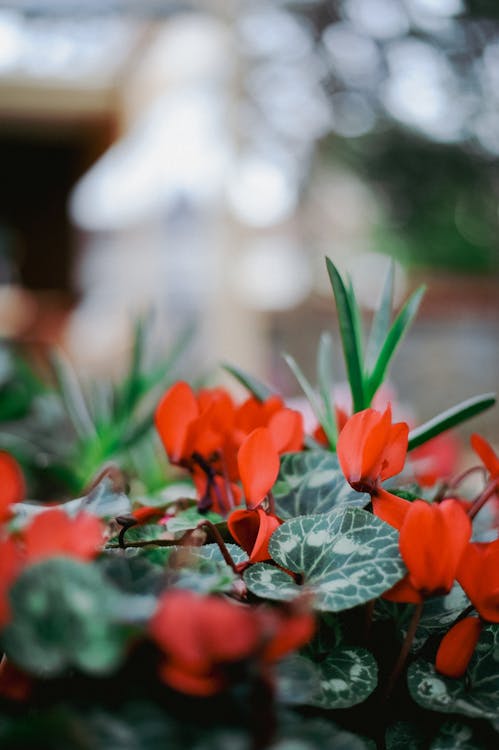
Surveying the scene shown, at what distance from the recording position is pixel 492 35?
7215mm

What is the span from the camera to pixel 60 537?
0.34 metres

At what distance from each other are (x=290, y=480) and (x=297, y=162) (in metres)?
8.02

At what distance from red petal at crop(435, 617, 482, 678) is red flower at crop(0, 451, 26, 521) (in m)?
0.22

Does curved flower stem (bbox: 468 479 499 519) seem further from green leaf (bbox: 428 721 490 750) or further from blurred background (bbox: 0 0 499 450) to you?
blurred background (bbox: 0 0 499 450)

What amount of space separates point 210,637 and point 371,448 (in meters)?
0.17

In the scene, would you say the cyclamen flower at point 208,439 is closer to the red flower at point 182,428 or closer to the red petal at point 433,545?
the red flower at point 182,428

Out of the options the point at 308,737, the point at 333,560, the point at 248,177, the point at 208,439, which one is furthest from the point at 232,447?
the point at 248,177

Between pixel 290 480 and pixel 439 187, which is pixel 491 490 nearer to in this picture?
pixel 290 480

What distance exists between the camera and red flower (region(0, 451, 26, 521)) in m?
0.39

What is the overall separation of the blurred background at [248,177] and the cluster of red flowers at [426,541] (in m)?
3.23

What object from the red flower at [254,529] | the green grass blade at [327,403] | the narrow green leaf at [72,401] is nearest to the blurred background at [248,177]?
the narrow green leaf at [72,401]

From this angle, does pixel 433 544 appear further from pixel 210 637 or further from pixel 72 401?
pixel 72 401

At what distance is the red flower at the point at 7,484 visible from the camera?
1.27 ft

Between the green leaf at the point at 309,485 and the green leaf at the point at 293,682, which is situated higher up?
the green leaf at the point at 293,682
